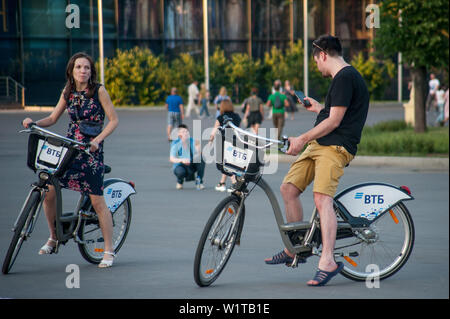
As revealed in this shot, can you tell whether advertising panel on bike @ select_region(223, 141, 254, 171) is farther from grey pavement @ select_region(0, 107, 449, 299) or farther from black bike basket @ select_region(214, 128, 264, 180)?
grey pavement @ select_region(0, 107, 449, 299)

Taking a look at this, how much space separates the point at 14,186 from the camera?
511 inches

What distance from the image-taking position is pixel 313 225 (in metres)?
6.10

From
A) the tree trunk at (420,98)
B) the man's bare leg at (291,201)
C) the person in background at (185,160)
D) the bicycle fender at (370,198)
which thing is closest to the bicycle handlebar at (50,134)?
the man's bare leg at (291,201)

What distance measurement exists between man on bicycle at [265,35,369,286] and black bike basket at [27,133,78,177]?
5.68 ft

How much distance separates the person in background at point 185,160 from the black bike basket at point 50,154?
6.28m

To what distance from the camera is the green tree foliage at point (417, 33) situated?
21109 mm

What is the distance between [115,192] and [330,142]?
2.05 metres

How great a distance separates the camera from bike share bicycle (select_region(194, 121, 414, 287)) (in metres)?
6.00

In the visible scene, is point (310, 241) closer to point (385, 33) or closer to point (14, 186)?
point (14, 186)

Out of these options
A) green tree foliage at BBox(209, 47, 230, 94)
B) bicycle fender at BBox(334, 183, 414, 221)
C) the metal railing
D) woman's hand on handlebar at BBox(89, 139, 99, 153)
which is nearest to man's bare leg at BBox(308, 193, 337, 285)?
bicycle fender at BBox(334, 183, 414, 221)

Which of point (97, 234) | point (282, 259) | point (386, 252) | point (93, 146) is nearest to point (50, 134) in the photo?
point (93, 146)

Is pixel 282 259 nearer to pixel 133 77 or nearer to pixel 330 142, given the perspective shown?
pixel 330 142

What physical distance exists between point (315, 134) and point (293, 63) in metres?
45.9
